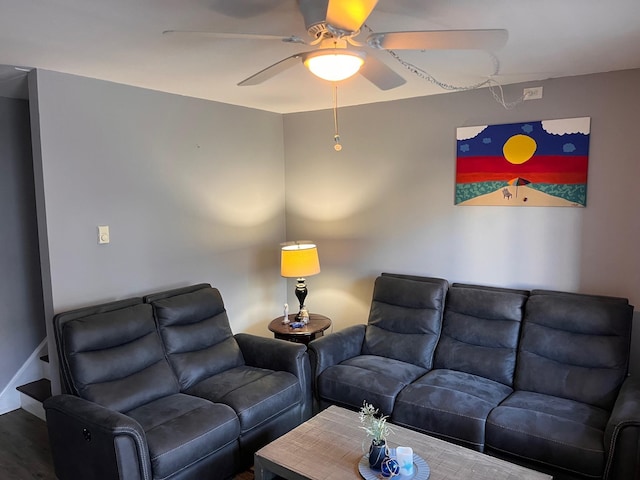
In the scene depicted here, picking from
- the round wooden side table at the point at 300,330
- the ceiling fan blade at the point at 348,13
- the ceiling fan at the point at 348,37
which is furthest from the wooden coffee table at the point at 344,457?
the ceiling fan blade at the point at 348,13

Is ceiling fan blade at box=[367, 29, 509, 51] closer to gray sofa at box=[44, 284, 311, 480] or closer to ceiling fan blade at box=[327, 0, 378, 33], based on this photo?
ceiling fan blade at box=[327, 0, 378, 33]

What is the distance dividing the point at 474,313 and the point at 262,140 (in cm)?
240

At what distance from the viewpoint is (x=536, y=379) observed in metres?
2.96

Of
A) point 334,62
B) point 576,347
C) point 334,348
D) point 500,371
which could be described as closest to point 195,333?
point 334,348

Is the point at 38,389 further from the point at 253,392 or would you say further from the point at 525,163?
the point at 525,163

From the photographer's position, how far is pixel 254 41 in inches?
89.9

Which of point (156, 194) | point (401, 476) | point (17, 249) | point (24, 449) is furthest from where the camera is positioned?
point (17, 249)

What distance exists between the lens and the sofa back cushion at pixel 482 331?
3141mm

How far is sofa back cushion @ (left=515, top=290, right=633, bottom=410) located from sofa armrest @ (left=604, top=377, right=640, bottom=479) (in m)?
0.50

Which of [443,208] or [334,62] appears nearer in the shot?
[334,62]

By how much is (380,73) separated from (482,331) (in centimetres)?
200

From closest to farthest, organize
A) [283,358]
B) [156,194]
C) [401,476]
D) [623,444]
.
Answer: [401,476] < [623,444] < [283,358] < [156,194]

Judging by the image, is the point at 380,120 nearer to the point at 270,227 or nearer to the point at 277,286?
the point at 270,227

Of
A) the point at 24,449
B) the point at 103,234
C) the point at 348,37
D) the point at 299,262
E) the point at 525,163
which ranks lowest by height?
the point at 24,449
